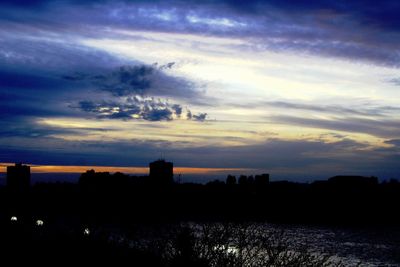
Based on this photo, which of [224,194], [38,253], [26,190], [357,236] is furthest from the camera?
[26,190]

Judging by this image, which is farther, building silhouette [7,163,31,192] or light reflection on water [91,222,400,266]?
building silhouette [7,163,31,192]

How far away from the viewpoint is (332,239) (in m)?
139

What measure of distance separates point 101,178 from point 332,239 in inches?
3795

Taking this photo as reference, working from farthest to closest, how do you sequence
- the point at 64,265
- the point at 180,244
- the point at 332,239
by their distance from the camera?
the point at 332,239
the point at 64,265
the point at 180,244

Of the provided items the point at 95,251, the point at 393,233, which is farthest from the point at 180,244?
the point at 393,233

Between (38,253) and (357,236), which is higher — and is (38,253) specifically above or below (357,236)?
above

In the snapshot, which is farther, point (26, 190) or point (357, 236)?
point (26, 190)

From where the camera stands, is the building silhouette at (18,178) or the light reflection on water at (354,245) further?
the building silhouette at (18,178)

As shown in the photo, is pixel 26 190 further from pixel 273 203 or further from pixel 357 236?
pixel 357 236

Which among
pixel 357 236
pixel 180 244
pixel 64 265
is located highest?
Answer: pixel 180 244

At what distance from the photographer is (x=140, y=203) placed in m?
150

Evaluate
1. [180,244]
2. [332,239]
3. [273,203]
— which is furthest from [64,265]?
[273,203]

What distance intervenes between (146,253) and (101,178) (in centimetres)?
17585

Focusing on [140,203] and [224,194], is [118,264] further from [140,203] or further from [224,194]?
[224,194]
